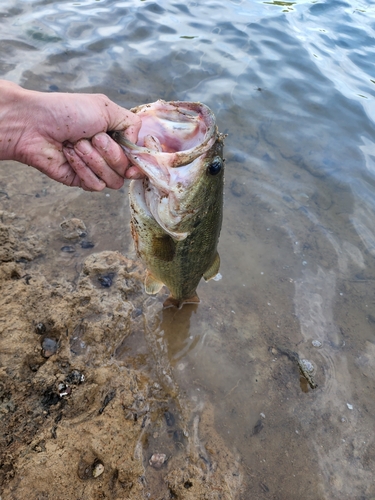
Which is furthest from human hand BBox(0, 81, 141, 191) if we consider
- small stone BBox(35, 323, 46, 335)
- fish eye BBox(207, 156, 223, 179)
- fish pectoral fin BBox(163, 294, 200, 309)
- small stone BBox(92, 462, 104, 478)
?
small stone BBox(92, 462, 104, 478)

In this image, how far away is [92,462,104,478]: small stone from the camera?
2506 mm

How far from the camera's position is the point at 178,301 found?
12.0 feet

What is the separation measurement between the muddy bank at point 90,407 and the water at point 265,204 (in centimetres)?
21

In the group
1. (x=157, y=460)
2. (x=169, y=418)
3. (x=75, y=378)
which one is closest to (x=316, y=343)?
(x=169, y=418)

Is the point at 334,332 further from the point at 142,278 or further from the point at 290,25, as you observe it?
the point at 290,25

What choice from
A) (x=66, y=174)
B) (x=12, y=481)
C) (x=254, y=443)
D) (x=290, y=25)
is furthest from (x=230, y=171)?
(x=290, y=25)

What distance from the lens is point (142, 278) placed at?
4.08m

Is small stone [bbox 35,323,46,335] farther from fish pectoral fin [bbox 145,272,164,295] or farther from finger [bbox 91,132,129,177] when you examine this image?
finger [bbox 91,132,129,177]

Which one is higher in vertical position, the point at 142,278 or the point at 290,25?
the point at 290,25

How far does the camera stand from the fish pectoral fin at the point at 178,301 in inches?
145

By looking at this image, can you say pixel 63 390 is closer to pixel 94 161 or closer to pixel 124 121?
pixel 94 161

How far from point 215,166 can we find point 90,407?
2095 mm

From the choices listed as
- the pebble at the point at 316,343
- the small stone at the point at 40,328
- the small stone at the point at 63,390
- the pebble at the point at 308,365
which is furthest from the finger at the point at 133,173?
the pebble at the point at 316,343

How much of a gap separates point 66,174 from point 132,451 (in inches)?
86.7
